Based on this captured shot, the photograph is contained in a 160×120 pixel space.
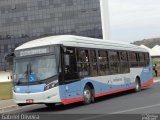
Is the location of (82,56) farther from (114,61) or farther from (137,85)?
(137,85)

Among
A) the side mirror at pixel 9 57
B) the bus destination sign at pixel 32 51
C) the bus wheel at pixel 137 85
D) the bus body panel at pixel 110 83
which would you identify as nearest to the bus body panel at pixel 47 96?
the bus body panel at pixel 110 83

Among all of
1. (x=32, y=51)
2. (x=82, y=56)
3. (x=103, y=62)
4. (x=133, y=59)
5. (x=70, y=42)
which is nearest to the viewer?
(x=32, y=51)

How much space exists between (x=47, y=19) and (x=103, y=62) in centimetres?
9540

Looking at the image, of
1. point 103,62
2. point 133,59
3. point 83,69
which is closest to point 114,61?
Result: point 103,62

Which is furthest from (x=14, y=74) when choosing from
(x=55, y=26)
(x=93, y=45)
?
(x=55, y=26)

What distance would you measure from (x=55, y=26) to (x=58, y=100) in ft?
324

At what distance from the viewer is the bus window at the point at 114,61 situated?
23812 millimetres

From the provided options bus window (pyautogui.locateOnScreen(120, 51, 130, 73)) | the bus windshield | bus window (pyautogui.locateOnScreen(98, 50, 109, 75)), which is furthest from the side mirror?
bus window (pyautogui.locateOnScreen(120, 51, 130, 73))

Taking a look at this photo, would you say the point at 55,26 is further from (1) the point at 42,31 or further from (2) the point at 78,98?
(2) the point at 78,98

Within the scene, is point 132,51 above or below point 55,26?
below

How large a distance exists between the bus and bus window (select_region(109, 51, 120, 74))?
209 millimetres

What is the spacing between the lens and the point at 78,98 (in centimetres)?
1941

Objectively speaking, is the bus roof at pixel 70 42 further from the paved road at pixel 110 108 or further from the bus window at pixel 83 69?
the paved road at pixel 110 108

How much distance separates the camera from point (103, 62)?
22.6 meters
